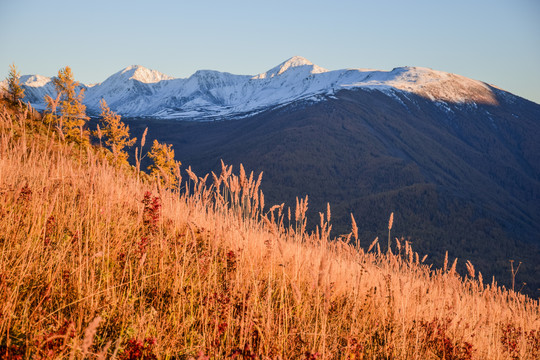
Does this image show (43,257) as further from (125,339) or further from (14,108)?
(14,108)

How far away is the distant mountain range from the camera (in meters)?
68.2

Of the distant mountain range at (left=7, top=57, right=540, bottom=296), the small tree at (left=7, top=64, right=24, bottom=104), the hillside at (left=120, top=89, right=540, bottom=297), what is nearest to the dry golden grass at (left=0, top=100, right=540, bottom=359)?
the small tree at (left=7, top=64, right=24, bottom=104)

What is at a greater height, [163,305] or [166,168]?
[163,305]

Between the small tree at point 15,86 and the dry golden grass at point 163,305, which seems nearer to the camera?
the dry golden grass at point 163,305

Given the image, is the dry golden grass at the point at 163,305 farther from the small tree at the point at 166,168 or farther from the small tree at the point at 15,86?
the small tree at the point at 15,86

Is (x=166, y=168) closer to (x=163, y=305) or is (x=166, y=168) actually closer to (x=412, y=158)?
(x=163, y=305)

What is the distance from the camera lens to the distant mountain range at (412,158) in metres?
68.2

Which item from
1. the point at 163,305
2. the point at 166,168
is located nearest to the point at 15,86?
the point at 166,168

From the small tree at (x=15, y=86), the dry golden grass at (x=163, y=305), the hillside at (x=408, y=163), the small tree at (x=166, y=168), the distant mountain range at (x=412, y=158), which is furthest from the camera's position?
the distant mountain range at (x=412, y=158)

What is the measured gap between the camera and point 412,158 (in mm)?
111938

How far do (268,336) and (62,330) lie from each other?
1024 mm

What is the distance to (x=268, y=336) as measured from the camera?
172 cm

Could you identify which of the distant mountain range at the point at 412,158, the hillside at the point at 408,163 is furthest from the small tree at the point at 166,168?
the distant mountain range at the point at 412,158

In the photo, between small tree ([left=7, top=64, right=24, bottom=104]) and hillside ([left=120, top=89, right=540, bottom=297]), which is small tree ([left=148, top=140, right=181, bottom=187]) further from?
hillside ([left=120, top=89, right=540, bottom=297])
